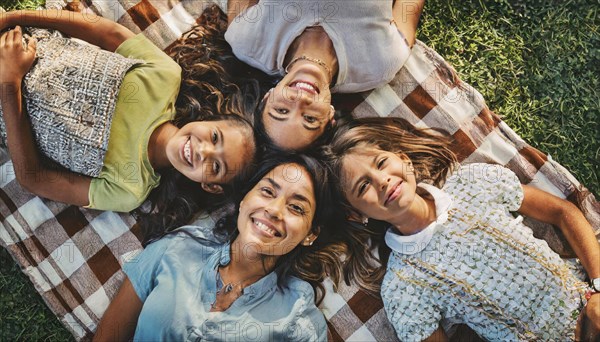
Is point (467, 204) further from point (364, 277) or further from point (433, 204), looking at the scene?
point (364, 277)

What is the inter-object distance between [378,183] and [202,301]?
2.68 feet

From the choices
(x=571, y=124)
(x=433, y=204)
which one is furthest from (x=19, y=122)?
(x=571, y=124)

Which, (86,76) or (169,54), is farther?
(169,54)

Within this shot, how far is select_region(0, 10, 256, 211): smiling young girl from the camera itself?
6.99 ft

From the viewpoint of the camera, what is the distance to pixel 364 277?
7.63ft

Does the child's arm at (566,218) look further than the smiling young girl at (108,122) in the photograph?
Yes

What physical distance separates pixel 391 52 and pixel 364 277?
0.92 m

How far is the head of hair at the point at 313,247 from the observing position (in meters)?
2.17

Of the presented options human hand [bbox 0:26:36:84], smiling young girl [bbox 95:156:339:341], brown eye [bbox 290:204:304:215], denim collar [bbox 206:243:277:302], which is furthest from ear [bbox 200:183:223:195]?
human hand [bbox 0:26:36:84]

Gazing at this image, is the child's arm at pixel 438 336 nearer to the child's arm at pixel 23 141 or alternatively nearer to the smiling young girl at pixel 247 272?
the smiling young girl at pixel 247 272

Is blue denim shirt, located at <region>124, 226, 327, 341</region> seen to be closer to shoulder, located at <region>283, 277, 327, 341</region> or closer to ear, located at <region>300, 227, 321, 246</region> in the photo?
shoulder, located at <region>283, 277, 327, 341</region>

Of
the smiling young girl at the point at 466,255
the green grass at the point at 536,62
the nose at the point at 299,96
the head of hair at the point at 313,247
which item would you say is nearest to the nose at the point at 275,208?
the head of hair at the point at 313,247

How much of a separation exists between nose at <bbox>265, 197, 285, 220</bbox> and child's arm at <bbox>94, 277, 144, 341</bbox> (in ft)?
2.16

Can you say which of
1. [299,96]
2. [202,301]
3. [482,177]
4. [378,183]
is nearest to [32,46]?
[299,96]
